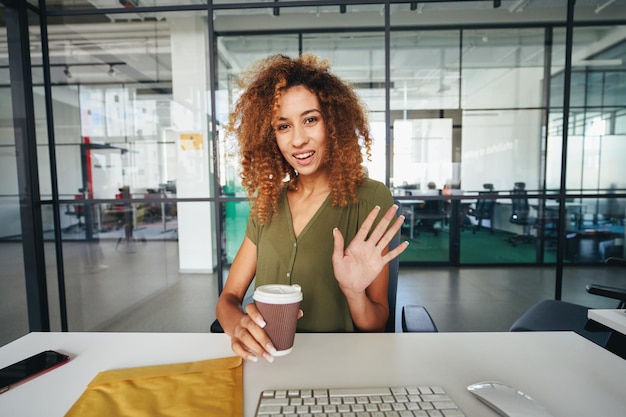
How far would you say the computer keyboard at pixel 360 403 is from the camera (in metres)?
0.61

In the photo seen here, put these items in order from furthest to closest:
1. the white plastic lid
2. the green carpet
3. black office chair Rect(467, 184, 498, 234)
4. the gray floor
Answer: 1. the green carpet
2. black office chair Rect(467, 184, 498, 234)
3. the gray floor
4. the white plastic lid

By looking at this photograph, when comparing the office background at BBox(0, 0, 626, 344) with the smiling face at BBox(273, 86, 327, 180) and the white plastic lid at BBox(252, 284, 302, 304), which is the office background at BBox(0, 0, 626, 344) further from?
the white plastic lid at BBox(252, 284, 302, 304)

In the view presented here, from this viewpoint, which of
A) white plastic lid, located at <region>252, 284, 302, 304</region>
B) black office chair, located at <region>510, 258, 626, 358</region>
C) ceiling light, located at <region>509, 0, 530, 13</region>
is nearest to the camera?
white plastic lid, located at <region>252, 284, 302, 304</region>

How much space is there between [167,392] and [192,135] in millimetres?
4348

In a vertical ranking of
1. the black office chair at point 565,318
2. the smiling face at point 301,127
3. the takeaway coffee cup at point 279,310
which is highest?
the smiling face at point 301,127

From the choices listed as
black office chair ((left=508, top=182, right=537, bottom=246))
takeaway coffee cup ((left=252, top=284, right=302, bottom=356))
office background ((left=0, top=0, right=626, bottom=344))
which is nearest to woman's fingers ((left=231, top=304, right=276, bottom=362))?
takeaway coffee cup ((left=252, top=284, right=302, bottom=356))

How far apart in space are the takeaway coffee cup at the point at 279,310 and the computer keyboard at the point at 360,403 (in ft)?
0.38

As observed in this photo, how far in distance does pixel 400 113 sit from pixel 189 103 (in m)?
3.07

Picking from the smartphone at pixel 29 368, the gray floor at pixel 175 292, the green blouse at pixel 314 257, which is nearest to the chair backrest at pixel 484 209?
the gray floor at pixel 175 292

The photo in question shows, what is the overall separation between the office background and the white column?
20 mm

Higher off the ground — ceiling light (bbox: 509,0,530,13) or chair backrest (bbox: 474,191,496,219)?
ceiling light (bbox: 509,0,530,13)

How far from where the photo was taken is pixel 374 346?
2.98 feet

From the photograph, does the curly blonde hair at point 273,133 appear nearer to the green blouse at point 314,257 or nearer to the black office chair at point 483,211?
the green blouse at point 314,257

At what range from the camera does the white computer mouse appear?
23.3 inches
